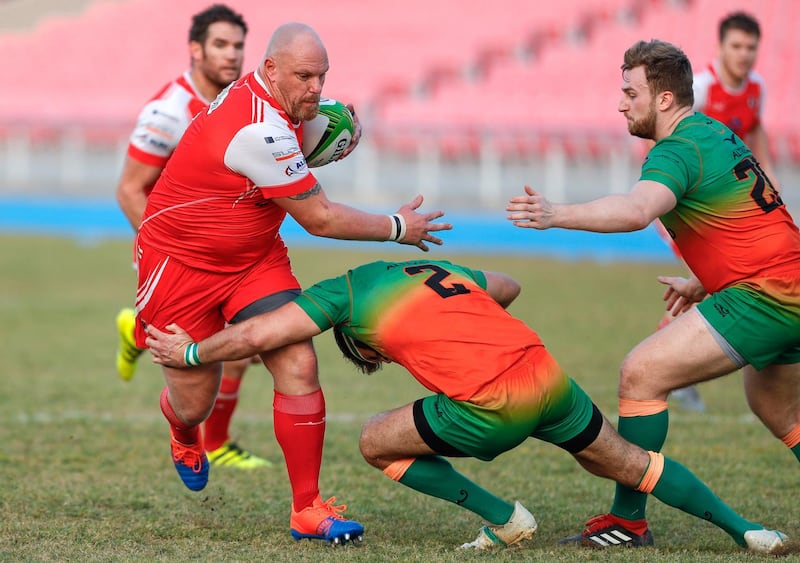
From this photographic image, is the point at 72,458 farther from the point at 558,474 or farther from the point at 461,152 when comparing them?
the point at 461,152

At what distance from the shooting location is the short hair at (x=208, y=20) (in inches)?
277

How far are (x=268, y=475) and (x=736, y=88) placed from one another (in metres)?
4.20

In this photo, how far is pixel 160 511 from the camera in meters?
5.47

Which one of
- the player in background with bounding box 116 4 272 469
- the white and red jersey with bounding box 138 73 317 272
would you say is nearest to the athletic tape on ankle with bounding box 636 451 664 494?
the white and red jersey with bounding box 138 73 317 272

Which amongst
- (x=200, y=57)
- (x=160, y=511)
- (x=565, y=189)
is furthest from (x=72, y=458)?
(x=565, y=189)

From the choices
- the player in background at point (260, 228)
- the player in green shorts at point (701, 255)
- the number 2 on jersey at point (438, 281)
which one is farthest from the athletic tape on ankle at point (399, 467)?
the player in green shorts at point (701, 255)

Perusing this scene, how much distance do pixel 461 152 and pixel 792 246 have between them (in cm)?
1718

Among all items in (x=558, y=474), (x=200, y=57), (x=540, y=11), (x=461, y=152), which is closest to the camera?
(x=558, y=474)

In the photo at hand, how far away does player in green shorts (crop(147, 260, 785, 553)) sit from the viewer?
177 inches

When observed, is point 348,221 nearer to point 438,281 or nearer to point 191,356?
point 438,281

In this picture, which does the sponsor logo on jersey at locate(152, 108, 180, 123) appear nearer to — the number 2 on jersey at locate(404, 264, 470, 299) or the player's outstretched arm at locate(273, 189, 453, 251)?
the player's outstretched arm at locate(273, 189, 453, 251)

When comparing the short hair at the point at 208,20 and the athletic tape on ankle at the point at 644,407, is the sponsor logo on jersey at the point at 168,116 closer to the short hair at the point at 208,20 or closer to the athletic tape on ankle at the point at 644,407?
the short hair at the point at 208,20

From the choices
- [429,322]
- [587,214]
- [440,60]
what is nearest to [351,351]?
[429,322]

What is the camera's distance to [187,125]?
22.0 ft
